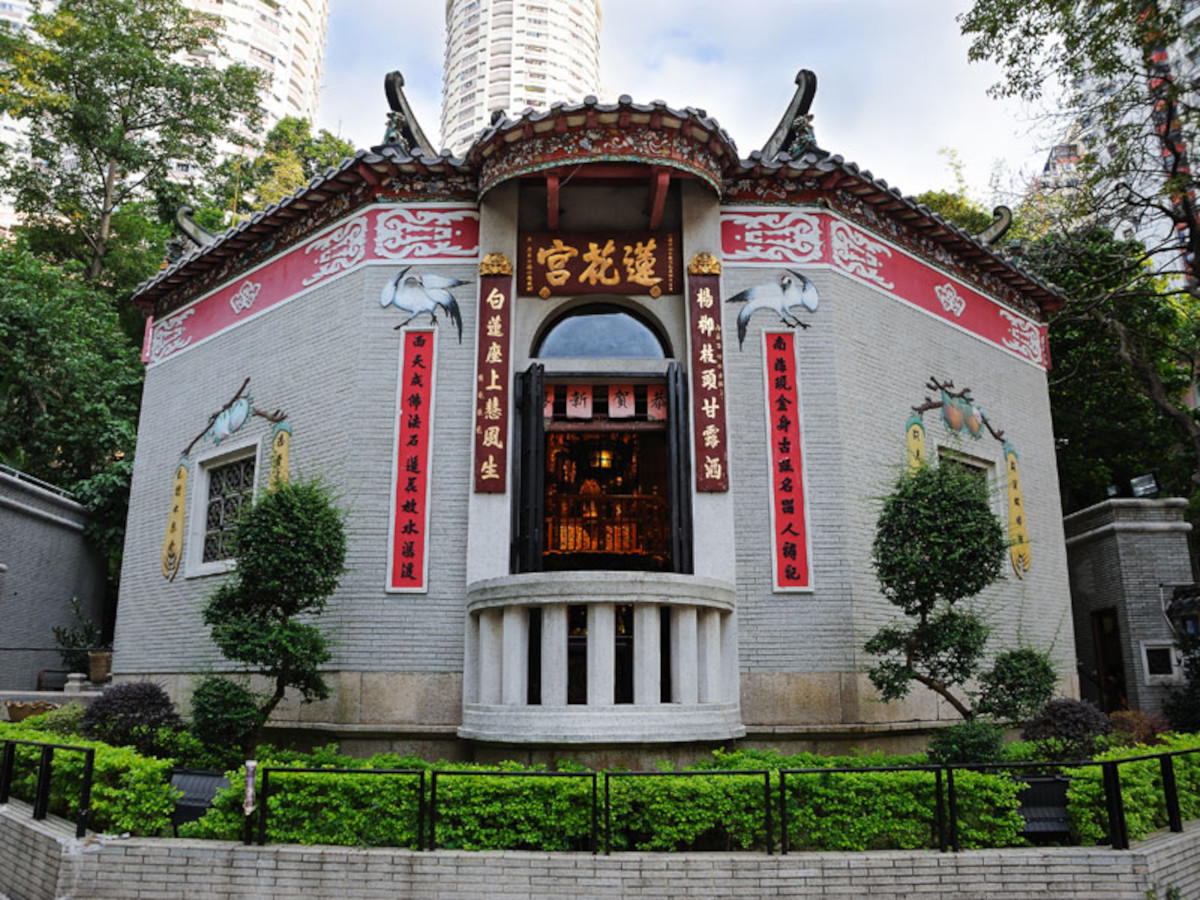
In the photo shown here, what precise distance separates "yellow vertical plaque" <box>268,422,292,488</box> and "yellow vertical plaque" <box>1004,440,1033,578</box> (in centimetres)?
1125

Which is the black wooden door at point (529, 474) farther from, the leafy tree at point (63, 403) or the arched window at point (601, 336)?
the leafy tree at point (63, 403)

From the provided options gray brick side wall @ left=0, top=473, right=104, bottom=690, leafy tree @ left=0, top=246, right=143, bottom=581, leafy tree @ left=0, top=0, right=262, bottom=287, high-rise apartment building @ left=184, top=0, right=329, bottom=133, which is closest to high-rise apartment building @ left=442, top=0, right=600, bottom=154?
high-rise apartment building @ left=184, top=0, right=329, bottom=133

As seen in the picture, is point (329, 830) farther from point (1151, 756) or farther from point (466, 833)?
point (1151, 756)

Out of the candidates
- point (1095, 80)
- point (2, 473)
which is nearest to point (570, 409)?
point (1095, 80)

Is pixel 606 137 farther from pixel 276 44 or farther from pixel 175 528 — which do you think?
pixel 276 44

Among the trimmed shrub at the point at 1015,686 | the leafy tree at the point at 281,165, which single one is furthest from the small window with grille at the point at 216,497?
the leafy tree at the point at 281,165

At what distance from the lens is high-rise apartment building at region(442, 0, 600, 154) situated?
10388 cm

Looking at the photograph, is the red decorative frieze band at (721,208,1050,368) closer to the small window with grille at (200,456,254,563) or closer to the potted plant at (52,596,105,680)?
the small window with grille at (200,456,254,563)

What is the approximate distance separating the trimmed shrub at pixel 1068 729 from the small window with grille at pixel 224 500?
11.0m

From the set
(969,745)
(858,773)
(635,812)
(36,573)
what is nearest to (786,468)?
(969,745)

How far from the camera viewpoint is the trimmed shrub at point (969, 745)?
9.38 m

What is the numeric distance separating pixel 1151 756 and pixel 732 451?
591cm

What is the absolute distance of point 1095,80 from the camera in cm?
1764

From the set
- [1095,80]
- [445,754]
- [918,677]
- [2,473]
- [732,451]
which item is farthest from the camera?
[2,473]
